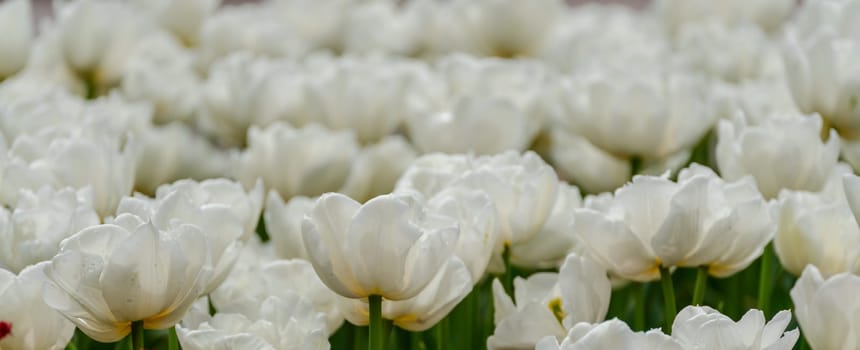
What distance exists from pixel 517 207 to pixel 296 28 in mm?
1189

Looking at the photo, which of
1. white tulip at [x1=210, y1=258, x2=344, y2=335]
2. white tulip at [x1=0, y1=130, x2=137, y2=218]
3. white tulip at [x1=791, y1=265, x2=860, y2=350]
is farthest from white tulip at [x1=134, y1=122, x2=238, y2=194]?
white tulip at [x1=791, y1=265, x2=860, y2=350]

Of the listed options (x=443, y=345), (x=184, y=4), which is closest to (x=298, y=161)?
(x=443, y=345)

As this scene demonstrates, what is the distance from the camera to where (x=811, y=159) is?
1041 mm

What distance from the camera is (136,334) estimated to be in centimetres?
82

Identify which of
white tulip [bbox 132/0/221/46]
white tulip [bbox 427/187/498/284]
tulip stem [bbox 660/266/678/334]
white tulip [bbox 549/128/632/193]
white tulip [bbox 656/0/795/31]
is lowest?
white tulip [bbox 132/0/221/46]

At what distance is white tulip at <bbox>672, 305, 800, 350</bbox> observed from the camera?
2.33 feet

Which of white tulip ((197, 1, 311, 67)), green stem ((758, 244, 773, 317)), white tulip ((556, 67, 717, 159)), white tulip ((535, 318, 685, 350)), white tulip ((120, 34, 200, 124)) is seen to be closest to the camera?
white tulip ((535, 318, 685, 350))

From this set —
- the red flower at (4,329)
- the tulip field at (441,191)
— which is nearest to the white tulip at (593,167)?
the tulip field at (441,191)

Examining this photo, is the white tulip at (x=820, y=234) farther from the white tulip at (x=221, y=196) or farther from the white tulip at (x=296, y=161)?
the white tulip at (x=296, y=161)

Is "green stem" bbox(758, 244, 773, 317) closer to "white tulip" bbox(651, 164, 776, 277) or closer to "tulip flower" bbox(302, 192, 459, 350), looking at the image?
"white tulip" bbox(651, 164, 776, 277)

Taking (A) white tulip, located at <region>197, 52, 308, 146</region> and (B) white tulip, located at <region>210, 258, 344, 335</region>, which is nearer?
(B) white tulip, located at <region>210, 258, 344, 335</region>

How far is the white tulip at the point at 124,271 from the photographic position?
0.77m

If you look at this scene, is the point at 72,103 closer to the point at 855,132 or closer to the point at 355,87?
the point at 355,87

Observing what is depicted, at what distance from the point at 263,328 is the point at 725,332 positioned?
0.28 metres
